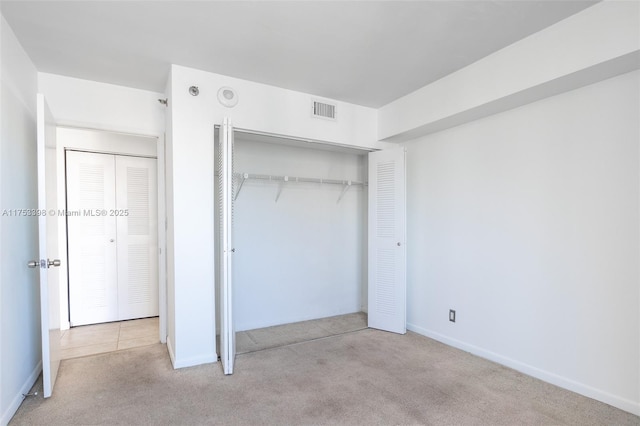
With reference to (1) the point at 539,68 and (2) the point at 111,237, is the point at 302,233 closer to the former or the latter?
(2) the point at 111,237

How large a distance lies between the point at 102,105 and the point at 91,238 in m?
1.77

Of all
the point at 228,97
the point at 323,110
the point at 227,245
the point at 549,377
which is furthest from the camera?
the point at 323,110

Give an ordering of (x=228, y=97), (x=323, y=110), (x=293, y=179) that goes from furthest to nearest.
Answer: (x=293, y=179)
(x=323, y=110)
(x=228, y=97)

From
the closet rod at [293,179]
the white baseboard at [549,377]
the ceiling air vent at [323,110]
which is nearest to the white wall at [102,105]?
the closet rod at [293,179]

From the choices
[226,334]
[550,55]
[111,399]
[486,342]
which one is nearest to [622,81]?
[550,55]

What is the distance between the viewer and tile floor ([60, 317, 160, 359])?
3.29 meters

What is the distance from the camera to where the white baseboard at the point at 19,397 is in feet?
6.68

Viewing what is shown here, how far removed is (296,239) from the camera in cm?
420

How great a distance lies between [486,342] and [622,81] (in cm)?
225

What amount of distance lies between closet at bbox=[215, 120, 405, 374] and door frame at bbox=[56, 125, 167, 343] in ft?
1.78

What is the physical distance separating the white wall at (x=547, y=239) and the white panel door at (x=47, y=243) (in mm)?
3316

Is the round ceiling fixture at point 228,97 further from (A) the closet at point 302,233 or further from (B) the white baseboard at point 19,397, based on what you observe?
(B) the white baseboard at point 19,397

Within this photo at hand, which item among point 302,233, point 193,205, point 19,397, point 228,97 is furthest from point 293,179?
point 19,397

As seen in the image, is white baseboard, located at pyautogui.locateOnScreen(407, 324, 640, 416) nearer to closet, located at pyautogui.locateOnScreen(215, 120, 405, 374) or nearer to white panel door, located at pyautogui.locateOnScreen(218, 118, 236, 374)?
closet, located at pyautogui.locateOnScreen(215, 120, 405, 374)
